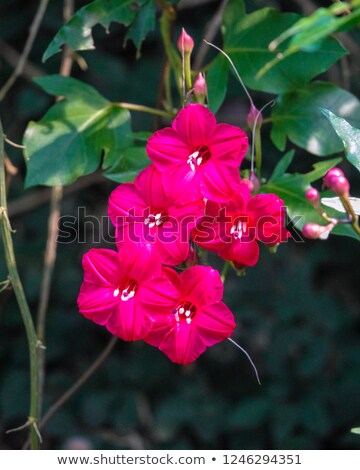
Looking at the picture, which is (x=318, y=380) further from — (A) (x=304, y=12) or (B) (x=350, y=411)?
(A) (x=304, y=12)

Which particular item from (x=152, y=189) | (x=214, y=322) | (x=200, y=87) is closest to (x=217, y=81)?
(x=200, y=87)

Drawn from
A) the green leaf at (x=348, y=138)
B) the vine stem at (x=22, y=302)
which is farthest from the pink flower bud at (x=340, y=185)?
the vine stem at (x=22, y=302)

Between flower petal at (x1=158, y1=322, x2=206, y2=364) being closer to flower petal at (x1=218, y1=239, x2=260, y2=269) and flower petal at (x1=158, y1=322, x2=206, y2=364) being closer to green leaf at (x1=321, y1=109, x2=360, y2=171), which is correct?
flower petal at (x1=218, y1=239, x2=260, y2=269)

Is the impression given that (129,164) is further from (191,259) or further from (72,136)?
(191,259)

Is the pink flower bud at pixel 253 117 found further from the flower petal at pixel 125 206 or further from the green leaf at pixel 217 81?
the flower petal at pixel 125 206

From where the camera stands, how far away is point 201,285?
947 millimetres

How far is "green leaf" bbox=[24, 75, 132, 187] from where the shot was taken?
1178 millimetres

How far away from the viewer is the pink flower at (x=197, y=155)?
919 millimetres

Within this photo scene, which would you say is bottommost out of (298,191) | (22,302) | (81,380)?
(81,380)

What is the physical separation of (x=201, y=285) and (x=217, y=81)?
15.3 inches

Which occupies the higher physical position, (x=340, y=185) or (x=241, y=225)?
(x=340, y=185)

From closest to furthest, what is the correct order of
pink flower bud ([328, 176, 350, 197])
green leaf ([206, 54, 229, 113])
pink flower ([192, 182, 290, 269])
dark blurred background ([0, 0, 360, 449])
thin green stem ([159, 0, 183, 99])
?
pink flower bud ([328, 176, 350, 197]) < pink flower ([192, 182, 290, 269]) < green leaf ([206, 54, 229, 113]) < thin green stem ([159, 0, 183, 99]) < dark blurred background ([0, 0, 360, 449])

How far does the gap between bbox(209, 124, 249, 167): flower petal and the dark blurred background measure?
42.1 inches

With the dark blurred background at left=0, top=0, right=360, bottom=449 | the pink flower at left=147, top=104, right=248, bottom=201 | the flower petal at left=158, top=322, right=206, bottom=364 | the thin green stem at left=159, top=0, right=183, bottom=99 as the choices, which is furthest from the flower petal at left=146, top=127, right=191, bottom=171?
the dark blurred background at left=0, top=0, right=360, bottom=449
